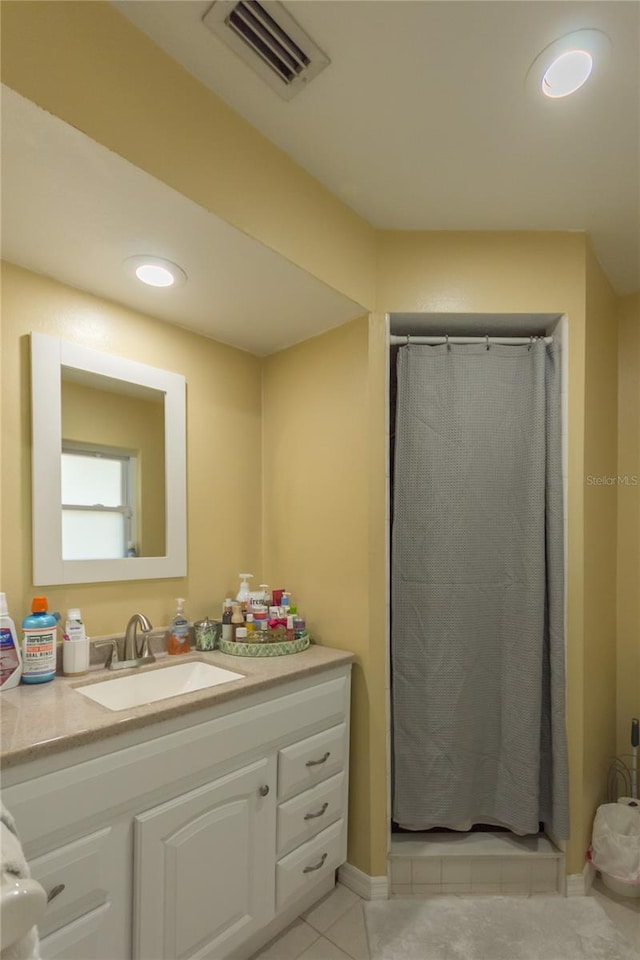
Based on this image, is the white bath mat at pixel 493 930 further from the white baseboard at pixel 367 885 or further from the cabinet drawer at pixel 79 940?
the cabinet drawer at pixel 79 940

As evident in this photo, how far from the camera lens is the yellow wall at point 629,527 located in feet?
7.37

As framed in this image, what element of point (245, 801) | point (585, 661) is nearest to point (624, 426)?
point (585, 661)

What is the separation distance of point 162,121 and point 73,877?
66.5 inches

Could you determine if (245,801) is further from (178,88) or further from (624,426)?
(624,426)

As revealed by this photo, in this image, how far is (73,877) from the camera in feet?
3.44

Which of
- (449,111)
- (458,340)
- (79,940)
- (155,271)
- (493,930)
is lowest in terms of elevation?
(493,930)

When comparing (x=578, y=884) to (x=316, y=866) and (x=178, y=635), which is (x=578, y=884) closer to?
(x=316, y=866)

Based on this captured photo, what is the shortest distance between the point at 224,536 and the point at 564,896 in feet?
5.84

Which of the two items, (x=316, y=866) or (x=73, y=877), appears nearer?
(x=73, y=877)

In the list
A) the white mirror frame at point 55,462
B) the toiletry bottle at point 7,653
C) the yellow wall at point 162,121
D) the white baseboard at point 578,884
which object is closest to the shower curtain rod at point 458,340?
the yellow wall at point 162,121

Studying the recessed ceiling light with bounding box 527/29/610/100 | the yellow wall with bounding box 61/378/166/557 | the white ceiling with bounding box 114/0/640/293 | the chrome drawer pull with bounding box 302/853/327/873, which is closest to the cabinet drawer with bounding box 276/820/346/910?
the chrome drawer pull with bounding box 302/853/327/873

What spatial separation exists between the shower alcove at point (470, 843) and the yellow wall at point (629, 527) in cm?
63

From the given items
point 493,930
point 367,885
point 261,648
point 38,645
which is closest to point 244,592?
point 261,648

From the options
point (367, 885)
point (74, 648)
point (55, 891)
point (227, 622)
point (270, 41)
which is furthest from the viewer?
point (227, 622)
